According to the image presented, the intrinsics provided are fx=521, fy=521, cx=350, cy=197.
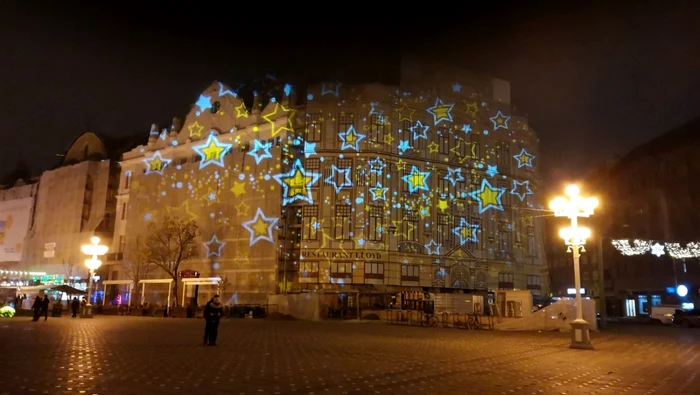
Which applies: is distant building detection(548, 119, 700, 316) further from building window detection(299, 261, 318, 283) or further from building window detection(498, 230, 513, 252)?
building window detection(299, 261, 318, 283)

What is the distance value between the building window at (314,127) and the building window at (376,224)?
8.25 m

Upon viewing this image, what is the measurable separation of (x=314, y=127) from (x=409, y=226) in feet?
40.8

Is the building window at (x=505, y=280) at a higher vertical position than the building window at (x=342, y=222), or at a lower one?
lower

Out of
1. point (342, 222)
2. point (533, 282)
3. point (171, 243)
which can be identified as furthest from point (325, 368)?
point (533, 282)

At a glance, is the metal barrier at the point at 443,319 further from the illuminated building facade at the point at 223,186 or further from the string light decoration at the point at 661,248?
the string light decoration at the point at 661,248

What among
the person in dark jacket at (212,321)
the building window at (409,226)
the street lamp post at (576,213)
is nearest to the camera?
the person in dark jacket at (212,321)

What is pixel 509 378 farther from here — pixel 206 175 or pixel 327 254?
pixel 206 175

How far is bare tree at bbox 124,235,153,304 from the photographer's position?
54.9 meters

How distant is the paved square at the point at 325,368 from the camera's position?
8727 mm

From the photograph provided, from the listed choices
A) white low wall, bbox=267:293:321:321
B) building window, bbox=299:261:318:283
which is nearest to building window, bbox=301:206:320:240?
building window, bbox=299:261:318:283

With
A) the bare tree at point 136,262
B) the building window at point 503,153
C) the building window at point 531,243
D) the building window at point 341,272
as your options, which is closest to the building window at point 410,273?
the building window at point 341,272

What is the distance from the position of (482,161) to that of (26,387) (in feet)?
157

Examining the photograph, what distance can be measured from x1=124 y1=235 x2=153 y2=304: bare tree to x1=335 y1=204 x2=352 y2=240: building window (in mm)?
21136

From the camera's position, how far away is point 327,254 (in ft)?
147
